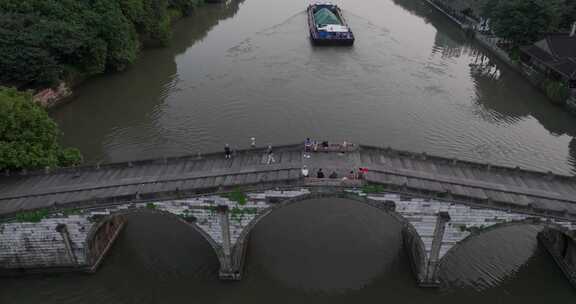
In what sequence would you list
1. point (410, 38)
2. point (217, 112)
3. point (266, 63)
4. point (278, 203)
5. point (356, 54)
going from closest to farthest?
point (278, 203)
point (217, 112)
point (266, 63)
point (356, 54)
point (410, 38)

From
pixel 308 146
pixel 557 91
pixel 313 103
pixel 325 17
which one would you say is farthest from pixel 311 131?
pixel 325 17

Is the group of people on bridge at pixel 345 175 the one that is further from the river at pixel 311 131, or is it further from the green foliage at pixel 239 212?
the river at pixel 311 131

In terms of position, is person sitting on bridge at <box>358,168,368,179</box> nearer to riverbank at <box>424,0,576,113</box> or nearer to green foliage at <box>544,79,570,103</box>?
riverbank at <box>424,0,576,113</box>

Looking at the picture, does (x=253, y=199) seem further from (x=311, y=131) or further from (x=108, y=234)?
(x=311, y=131)

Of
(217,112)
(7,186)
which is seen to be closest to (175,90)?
(217,112)

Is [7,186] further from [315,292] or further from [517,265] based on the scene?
[517,265]
